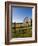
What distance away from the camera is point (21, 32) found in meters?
1.41

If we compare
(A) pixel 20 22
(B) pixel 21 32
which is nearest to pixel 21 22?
(A) pixel 20 22

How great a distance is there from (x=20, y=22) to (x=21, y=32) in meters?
0.17

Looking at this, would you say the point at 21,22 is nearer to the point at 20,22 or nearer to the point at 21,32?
the point at 20,22

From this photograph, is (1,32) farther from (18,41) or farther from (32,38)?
(32,38)

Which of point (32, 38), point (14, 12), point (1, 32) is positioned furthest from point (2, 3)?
point (32, 38)

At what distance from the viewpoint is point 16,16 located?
1400 mm

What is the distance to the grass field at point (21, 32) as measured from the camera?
139 centimetres

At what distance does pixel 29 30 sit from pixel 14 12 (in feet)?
1.29

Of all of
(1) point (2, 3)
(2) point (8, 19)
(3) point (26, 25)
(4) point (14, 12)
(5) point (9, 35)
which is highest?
(1) point (2, 3)

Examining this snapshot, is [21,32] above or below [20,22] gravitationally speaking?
below

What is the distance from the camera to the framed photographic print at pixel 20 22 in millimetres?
1370

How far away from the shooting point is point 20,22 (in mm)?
1413

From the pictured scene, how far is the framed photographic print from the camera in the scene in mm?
1370

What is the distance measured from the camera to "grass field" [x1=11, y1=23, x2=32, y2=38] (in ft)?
4.56
